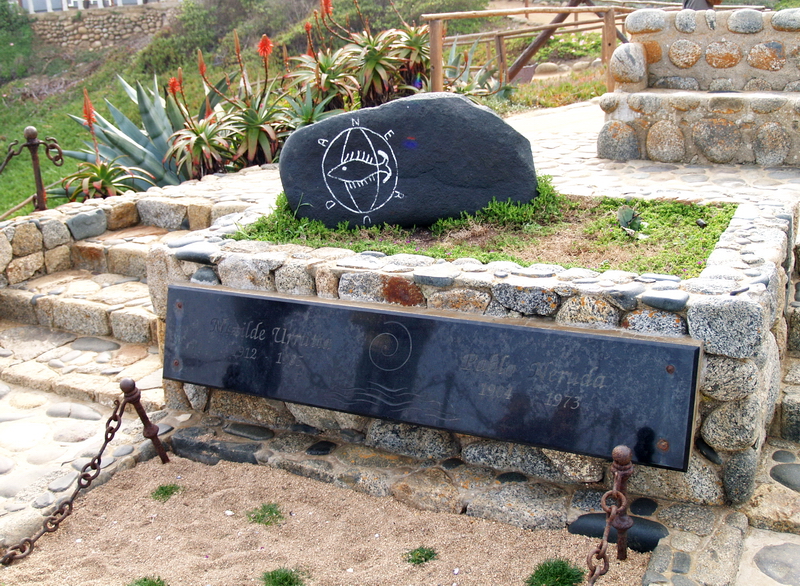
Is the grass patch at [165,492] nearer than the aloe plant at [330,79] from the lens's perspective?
Yes

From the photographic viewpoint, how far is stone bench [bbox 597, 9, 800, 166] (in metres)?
5.39

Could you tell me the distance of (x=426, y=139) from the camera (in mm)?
4008

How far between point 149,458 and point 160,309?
76cm

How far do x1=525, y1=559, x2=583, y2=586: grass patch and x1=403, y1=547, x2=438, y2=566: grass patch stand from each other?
365 millimetres

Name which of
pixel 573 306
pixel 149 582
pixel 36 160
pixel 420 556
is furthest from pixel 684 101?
pixel 36 160

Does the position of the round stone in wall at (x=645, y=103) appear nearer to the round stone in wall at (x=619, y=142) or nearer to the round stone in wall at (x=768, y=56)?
the round stone in wall at (x=619, y=142)

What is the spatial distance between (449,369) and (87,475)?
1.59 meters

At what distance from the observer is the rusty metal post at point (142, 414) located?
3.26m

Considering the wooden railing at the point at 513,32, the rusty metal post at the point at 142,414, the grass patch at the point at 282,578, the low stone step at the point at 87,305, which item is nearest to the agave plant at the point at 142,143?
the low stone step at the point at 87,305

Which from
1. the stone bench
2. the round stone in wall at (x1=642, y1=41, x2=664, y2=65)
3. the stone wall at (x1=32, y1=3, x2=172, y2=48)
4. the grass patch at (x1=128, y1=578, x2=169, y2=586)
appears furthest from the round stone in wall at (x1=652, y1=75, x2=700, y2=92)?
the stone wall at (x1=32, y1=3, x2=172, y2=48)

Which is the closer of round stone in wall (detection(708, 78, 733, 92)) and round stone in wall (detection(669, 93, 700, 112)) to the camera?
round stone in wall (detection(669, 93, 700, 112))

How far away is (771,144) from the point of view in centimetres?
536

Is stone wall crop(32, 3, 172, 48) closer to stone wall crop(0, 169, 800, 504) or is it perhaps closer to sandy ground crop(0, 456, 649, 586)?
stone wall crop(0, 169, 800, 504)

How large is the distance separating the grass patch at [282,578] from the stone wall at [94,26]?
20242mm
